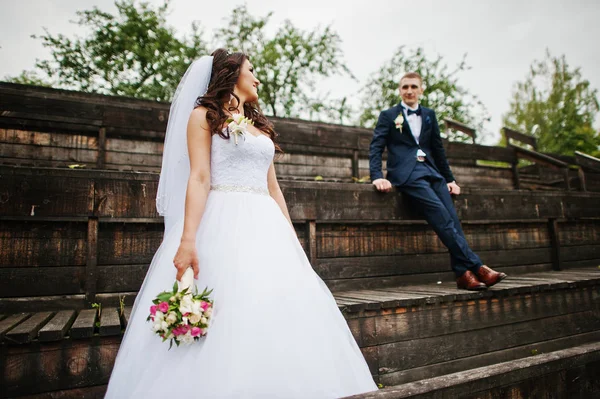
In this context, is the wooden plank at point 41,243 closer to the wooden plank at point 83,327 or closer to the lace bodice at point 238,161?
the wooden plank at point 83,327

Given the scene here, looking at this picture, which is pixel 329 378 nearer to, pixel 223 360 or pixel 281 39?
pixel 223 360

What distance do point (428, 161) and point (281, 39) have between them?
16.1 metres

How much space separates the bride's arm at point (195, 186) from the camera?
6.12 ft

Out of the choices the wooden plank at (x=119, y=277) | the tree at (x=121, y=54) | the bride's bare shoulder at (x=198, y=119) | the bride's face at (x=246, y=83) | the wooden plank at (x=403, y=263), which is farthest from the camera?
the tree at (x=121, y=54)

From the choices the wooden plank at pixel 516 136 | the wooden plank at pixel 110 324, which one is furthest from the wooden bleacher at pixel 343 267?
the wooden plank at pixel 516 136

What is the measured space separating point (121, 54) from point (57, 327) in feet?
49.1

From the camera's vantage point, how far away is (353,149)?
7.39 meters

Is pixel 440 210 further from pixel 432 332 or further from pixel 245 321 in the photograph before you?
pixel 245 321

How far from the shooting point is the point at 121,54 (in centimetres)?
1455

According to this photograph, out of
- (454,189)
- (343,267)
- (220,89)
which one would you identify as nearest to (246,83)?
(220,89)

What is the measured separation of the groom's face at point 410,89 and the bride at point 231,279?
228 centimetres

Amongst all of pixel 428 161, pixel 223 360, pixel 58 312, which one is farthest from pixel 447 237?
pixel 58 312

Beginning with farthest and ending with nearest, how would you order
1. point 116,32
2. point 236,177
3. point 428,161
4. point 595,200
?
point 116,32 < point 595,200 < point 428,161 < point 236,177

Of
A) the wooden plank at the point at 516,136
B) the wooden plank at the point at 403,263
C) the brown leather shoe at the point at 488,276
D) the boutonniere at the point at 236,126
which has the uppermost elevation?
the wooden plank at the point at 516,136
